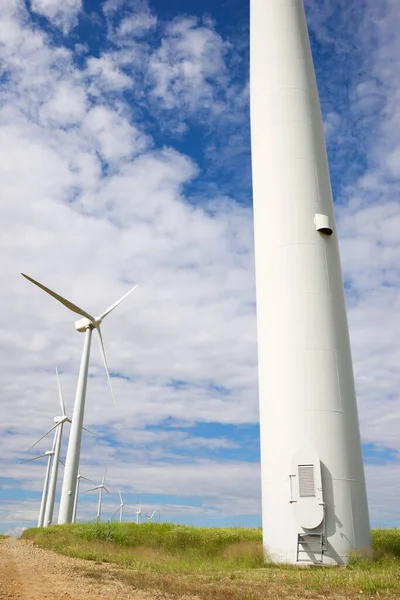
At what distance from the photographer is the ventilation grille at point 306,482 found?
17.0 m

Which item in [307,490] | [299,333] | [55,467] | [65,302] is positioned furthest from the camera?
[55,467]

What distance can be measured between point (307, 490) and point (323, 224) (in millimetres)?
10488

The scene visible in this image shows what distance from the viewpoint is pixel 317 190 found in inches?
875

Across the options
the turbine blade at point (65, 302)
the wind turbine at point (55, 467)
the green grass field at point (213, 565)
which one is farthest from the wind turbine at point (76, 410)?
the wind turbine at point (55, 467)

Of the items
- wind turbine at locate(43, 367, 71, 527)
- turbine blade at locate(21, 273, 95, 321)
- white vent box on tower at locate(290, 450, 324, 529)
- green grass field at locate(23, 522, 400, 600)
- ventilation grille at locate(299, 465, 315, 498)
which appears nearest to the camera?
green grass field at locate(23, 522, 400, 600)

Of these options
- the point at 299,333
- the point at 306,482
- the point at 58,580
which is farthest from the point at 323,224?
the point at 58,580

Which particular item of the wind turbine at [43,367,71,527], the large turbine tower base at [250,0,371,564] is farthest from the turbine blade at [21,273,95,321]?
the large turbine tower base at [250,0,371,564]

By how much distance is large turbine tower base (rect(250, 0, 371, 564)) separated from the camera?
17.1m

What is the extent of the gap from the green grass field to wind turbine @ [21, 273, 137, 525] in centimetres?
456

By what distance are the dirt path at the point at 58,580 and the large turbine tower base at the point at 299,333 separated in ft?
21.6

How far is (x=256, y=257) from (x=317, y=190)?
391 cm

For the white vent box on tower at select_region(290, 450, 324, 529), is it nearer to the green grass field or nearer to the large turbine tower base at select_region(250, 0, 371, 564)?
the large turbine tower base at select_region(250, 0, 371, 564)

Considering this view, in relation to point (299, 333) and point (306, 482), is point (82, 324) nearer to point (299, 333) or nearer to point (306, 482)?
point (299, 333)

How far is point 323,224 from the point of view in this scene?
21.2m
